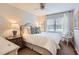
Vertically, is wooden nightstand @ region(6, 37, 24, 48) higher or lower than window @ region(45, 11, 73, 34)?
lower

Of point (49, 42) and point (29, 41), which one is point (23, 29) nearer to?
point (29, 41)

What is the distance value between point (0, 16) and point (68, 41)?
1.47 metres

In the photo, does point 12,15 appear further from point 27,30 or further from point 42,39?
point 42,39

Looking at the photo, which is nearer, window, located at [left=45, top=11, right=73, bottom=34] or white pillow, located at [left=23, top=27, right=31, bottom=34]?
window, located at [left=45, top=11, right=73, bottom=34]

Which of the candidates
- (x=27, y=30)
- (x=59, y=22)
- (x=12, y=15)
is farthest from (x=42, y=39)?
(x=12, y=15)

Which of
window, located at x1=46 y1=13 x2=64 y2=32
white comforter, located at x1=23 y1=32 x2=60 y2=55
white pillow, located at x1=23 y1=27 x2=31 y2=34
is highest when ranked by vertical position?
window, located at x1=46 y1=13 x2=64 y2=32

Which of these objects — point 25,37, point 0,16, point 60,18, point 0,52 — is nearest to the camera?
point 0,52

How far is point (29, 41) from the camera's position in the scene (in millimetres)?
1747

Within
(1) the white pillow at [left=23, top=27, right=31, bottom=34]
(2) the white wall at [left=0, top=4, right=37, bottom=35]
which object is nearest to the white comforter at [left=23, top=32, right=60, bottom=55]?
(1) the white pillow at [left=23, top=27, right=31, bottom=34]

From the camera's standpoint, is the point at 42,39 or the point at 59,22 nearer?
the point at 59,22

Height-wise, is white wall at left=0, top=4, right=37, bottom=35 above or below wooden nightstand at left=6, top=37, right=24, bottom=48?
above

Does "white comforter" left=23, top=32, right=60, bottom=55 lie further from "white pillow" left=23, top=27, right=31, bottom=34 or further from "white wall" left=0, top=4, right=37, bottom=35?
"white wall" left=0, top=4, right=37, bottom=35

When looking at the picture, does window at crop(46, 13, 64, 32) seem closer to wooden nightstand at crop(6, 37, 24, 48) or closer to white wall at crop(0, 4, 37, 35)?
white wall at crop(0, 4, 37, 35)

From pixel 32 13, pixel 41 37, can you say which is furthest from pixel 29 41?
pixel 32 13
